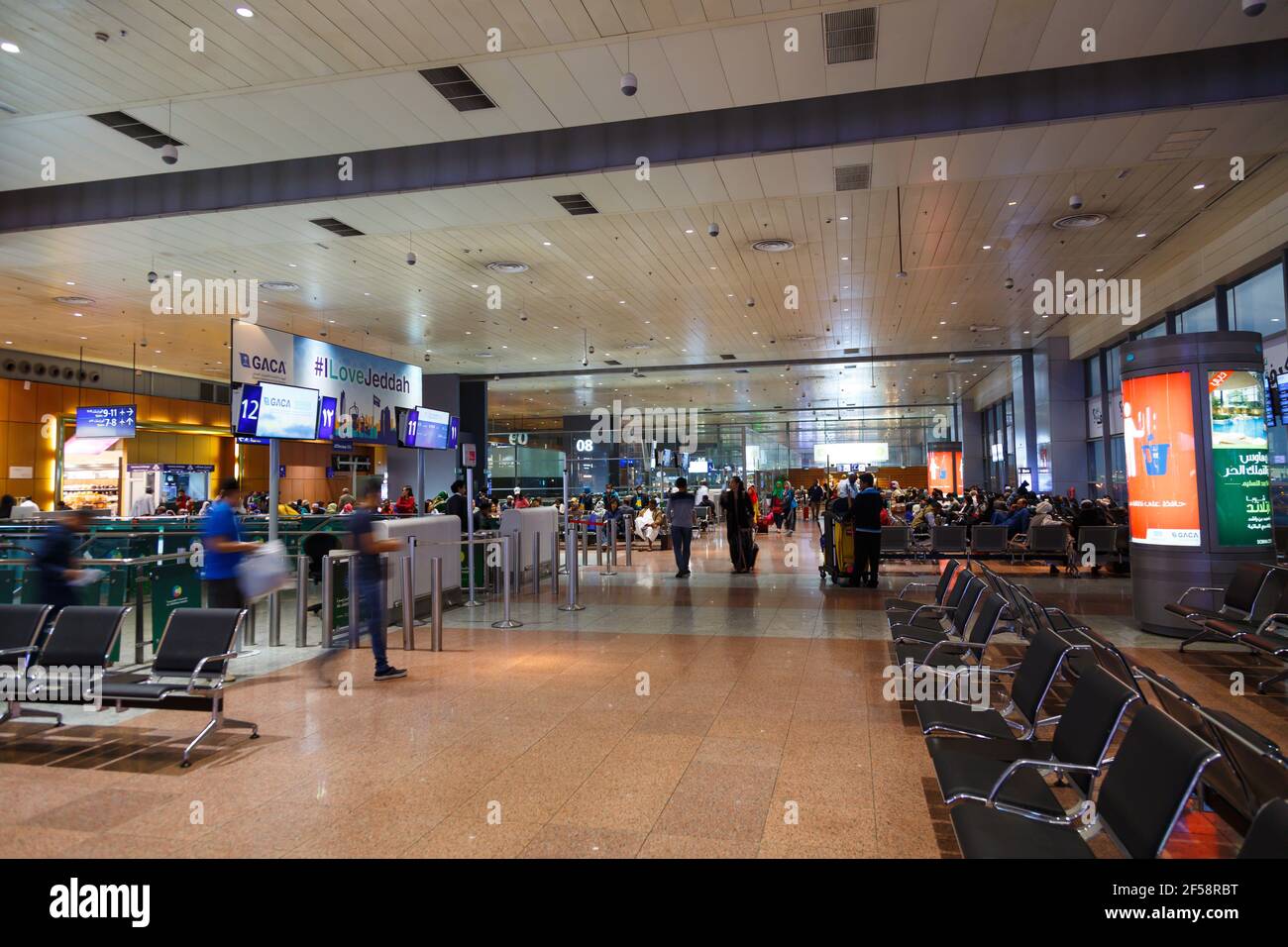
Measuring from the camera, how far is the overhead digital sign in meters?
7.15

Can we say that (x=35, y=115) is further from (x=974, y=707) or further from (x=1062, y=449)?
(x=1062, y=449)

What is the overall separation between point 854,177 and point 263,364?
811cm

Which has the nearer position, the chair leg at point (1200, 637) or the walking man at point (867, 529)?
the chair leg at point (1200, 637)

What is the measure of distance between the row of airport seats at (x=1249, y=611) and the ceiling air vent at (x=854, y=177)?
5657 mm

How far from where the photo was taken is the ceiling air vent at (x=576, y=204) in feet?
→ 32.0

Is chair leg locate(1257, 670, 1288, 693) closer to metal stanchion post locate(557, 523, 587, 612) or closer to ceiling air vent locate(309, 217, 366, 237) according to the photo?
metal stanchion post locate(557, 523, 587, 612)

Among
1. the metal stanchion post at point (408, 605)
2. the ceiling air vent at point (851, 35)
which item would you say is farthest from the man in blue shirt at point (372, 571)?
the ceiling air vent at point (851, 35)

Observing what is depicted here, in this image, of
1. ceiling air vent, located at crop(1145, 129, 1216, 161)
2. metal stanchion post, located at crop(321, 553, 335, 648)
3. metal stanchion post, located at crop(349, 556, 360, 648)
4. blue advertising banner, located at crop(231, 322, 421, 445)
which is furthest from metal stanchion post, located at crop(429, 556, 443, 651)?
ceiling air vent, located at crop(1145, 129, 1216, 161)

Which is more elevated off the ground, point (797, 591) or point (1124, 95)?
point (1124, 95)

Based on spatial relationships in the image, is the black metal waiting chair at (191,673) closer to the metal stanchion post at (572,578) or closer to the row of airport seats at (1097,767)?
the row of airport seats at (1097,767)

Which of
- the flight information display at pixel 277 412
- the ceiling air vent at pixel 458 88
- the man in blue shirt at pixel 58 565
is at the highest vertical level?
the ceiling air vent at pixel 458 88
